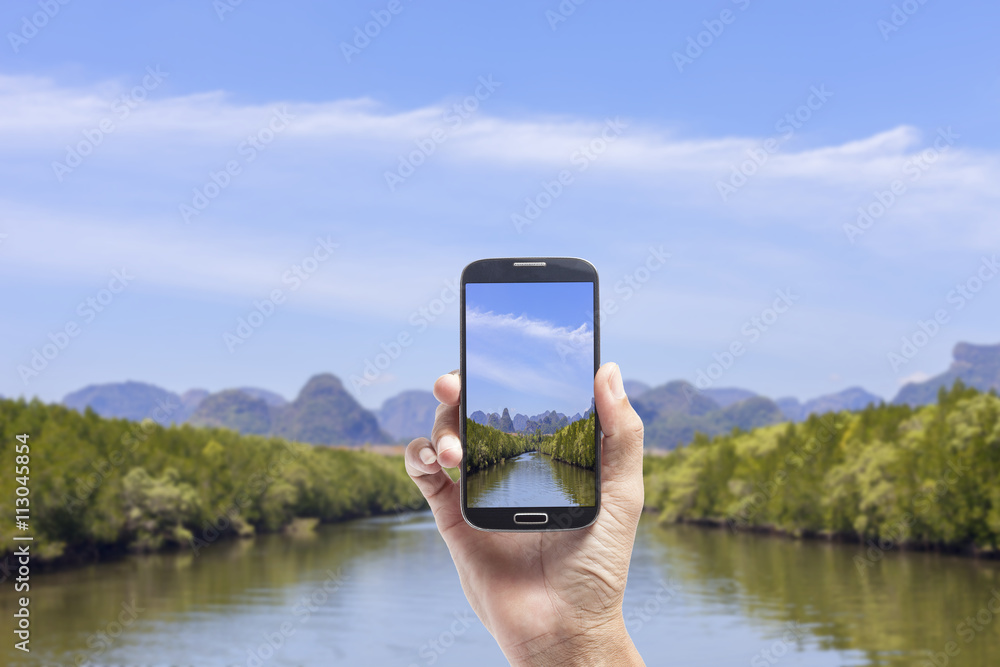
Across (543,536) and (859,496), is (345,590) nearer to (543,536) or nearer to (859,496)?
(859,496)

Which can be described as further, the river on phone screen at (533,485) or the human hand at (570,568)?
the river on phone screen at (533,485)

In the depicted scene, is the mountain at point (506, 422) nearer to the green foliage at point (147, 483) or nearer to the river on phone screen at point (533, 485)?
the river on phone screen at point (533, 485)

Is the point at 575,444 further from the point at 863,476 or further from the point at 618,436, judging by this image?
the point at 863,476

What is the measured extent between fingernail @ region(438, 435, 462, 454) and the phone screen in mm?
196

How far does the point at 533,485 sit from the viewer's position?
9.21 feet

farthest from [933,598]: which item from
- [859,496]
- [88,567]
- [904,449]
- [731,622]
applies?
[88,567]

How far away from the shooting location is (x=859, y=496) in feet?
182

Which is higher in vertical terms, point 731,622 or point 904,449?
point 904,449

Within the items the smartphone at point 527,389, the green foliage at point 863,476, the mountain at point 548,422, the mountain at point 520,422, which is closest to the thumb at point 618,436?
the smartphone at point 527,389

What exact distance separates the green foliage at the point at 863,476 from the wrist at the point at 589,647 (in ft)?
153

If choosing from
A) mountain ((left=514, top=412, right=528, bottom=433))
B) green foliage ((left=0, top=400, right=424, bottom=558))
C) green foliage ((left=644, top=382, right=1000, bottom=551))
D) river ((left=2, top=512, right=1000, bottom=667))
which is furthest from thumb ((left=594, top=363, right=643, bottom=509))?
green foliage ((left=644, top=382, right=1000, bottom=551))

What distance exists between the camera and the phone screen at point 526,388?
2.81m

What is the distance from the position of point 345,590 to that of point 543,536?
42.8 m

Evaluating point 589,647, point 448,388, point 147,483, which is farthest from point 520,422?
point 147,483
